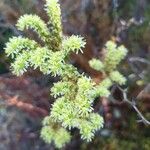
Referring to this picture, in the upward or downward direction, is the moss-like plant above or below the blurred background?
below

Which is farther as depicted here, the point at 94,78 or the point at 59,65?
the point at 94,78

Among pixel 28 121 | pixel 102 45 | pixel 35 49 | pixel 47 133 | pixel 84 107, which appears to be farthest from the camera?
pixel 102 45

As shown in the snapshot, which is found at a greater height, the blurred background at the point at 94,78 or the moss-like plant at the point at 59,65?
the blurred background at the point at 94,78

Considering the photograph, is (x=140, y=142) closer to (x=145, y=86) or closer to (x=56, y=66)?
(x=145, y=86)

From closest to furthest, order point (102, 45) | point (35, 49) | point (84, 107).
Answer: point (84, 107)
point (35, 49)
point (102, 45)

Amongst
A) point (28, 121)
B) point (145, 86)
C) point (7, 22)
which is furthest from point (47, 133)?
point (7, 22)

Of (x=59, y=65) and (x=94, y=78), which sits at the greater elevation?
(x=94, y=78)

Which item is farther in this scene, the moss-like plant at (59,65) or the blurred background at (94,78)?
the blurred background at (94,78)

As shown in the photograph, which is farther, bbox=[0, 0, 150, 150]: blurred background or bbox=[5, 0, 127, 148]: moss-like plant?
bbox=[0, 0, 150, 150]: blurred background
